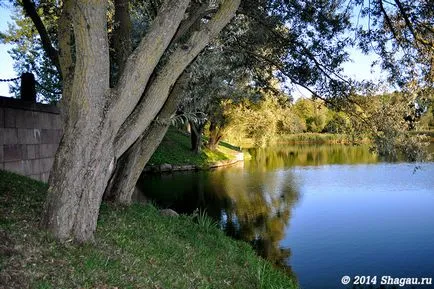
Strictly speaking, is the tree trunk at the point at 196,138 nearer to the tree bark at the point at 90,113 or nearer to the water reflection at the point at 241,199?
the water reflection at the point at 241,199

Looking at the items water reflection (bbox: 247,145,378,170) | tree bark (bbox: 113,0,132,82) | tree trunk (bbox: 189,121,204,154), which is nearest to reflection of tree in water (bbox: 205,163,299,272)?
tree trunk (bbox: 189,121,204,154)

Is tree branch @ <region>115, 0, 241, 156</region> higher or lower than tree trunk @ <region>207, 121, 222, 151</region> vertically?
higher

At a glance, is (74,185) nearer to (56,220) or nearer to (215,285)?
(56,220)

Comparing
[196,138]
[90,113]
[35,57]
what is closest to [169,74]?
[90,113]

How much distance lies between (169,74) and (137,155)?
3.69 m

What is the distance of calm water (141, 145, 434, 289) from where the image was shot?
10.8 meters

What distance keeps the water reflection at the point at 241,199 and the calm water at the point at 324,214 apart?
34 mm

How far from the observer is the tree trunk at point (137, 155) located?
29.9 feet

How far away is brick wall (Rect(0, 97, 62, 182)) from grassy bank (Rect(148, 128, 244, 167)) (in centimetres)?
1847

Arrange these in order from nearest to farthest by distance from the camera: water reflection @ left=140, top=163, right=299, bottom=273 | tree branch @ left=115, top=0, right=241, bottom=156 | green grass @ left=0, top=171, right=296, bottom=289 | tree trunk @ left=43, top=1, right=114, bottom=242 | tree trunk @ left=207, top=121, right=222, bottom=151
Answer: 1. green grass @ left=0, top=171, right=296, bottom=289
2. tree trunk @ left=43, top=1, right=114, bottom=242
3. tree branch @ left=115, top=0, right=241, bottom=156
4. water reflection @ left=140, top=163, right=299, bottom=273
5. tree trunk @ left=207, top=121, right=222, bottom=151

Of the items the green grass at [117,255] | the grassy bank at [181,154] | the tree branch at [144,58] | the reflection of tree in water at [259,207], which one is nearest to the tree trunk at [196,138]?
the grassy bank at [181,154]

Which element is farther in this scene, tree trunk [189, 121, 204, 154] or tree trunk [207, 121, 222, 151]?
tree trunk [207, 121, 222, 151]

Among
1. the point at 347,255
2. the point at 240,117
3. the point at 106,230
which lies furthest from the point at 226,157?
the point at 106,230

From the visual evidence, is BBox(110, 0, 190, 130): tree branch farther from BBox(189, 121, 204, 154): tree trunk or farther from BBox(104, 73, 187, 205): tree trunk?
BBox(189, 121, 204, 154): tree trunk
